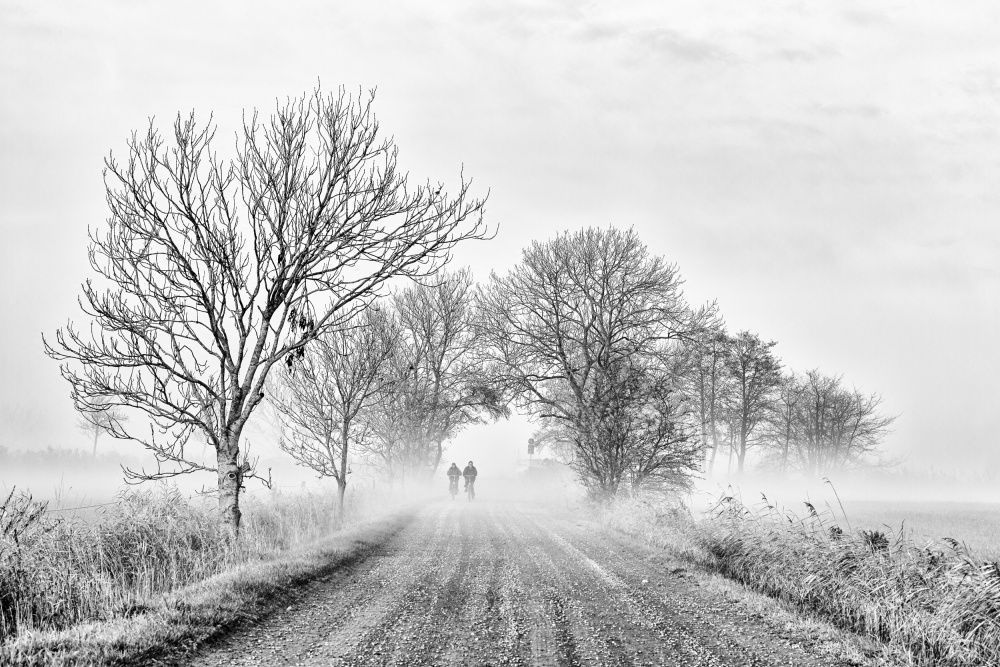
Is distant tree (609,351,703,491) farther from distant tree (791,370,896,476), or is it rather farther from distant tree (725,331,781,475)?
distant tree (791,370,896,476)

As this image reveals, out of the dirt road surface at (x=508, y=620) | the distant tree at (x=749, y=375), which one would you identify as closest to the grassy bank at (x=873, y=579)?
the dirt road surface at (x=508, y=620)

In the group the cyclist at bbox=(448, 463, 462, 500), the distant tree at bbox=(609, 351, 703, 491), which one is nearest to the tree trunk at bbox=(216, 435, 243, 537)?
the distant tree at bbox=(609, 351, 703, 491)

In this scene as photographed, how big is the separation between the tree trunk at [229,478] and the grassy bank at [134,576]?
316 millimetres

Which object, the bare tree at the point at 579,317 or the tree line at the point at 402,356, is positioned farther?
the bare tree at the point at 579,317

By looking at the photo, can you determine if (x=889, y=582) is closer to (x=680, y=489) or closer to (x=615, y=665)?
(x=615, y=665)

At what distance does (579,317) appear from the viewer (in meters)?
23.9

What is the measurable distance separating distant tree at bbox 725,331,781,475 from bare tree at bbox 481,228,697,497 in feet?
44.9

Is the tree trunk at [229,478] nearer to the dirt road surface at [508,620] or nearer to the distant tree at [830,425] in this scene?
the dirt road surface at [508,620]

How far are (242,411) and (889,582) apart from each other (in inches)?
378

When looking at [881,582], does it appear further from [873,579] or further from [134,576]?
[134,576]

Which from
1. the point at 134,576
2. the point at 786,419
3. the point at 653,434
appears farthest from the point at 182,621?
the point at 786,419

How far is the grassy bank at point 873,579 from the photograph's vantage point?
576 cm

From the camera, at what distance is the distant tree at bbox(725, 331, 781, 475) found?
36219mm

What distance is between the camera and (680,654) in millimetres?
5445
